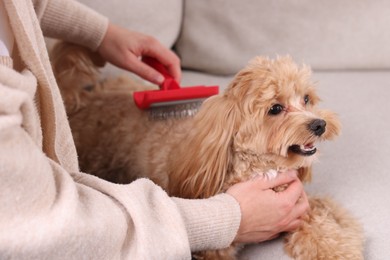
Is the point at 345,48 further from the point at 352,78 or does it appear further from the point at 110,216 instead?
the point at 110,216

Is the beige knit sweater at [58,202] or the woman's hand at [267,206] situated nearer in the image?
the beige knit sweater at [58,202]

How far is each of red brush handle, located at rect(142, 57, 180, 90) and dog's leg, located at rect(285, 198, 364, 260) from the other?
501 mm

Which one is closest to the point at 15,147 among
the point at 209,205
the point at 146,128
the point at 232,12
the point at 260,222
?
the point at 209,205

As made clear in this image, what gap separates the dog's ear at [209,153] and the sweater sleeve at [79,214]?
142 mm

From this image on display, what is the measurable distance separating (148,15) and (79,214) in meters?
1.10

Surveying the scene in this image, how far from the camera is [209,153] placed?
942 mm

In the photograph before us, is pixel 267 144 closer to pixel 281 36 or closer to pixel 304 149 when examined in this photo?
pixel 304 149

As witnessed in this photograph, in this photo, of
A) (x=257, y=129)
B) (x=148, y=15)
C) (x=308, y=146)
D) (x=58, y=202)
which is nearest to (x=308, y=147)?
(x=308, y=146)

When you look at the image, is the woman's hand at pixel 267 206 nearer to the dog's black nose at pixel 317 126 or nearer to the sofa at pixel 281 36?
the dog's black nose at pixel 317 126

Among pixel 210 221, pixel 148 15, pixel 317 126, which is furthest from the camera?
pixel 148 15

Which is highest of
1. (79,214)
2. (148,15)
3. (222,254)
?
(79,214)

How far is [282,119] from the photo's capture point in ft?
3.13

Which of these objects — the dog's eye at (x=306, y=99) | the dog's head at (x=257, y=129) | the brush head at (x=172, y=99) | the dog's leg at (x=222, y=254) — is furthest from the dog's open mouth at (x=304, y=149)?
the brush head at (x=172, y=99)

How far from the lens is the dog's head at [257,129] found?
0.93 m
